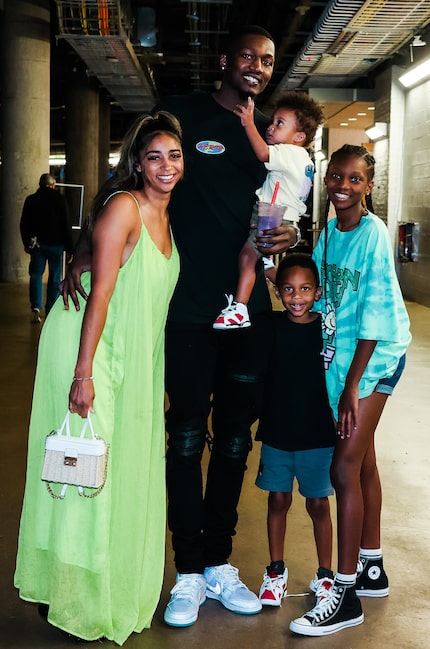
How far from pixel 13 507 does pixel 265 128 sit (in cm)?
187

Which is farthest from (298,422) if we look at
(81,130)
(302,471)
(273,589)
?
(81,130)

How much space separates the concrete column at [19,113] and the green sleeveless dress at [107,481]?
1153 centimetres

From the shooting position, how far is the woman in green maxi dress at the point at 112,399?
2.25 meters

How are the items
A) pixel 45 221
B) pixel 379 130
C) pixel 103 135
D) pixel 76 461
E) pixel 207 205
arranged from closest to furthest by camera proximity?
pixel 76 461 < pixel 207 205 < pixel 45 221 < pixel 379 130 < pixel 103 135

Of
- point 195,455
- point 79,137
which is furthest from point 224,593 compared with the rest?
point 79,137

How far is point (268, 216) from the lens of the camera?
2.58m

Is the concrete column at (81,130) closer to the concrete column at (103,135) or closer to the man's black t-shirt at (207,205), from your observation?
the concrete column at (103,135)

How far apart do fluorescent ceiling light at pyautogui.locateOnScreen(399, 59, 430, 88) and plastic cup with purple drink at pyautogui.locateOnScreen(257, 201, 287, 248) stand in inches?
354

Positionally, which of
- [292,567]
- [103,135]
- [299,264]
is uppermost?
[103,135]

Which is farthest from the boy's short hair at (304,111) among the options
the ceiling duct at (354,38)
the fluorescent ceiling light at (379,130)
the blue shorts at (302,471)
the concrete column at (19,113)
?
the concrete column at (19,113)

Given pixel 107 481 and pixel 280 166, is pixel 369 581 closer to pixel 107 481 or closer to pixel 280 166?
pixel 107 481

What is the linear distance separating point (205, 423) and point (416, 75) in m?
9.88

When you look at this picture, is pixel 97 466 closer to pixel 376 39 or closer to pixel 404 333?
pixel 404 333

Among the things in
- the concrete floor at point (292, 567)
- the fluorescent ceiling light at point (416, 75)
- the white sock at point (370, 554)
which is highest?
the fluorescent ceiling light at point (416, 75)
